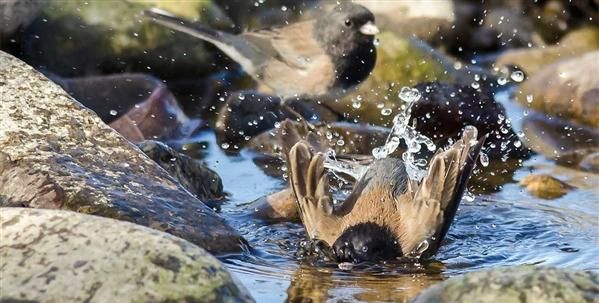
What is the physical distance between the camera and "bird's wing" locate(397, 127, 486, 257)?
5492mm

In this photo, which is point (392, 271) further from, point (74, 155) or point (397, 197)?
point (74, 155)

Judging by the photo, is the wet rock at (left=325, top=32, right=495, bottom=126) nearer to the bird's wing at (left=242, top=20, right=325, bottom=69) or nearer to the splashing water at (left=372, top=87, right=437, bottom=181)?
the bird's wing at (left=242, top=20, right=325, bottom=69)

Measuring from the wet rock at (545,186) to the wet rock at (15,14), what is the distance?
3833 millimetres

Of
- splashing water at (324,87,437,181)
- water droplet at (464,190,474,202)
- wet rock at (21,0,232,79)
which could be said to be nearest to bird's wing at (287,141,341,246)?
splashing water at (324,87,437,181)

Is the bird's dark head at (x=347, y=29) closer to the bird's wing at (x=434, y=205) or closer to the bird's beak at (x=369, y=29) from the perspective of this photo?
the bird's beak at (x=369, y=29)

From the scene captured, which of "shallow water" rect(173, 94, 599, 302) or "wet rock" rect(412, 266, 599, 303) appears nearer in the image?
"wet rock" rect(412, 266, 599, 303)

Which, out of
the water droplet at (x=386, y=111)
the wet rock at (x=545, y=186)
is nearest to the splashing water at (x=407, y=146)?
the water droplet at (x=386, y=111)

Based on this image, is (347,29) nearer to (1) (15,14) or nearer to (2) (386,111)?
(2) (386,111)

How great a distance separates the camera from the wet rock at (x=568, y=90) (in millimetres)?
8516

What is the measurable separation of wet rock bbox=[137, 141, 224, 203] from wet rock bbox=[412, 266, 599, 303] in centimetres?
237

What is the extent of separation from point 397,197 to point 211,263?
1755 mm

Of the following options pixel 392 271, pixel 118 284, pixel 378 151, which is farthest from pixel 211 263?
pixel 378 151

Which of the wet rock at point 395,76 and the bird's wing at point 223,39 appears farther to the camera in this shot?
the bird's wing at point 223,39

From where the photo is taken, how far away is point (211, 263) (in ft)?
13.5
